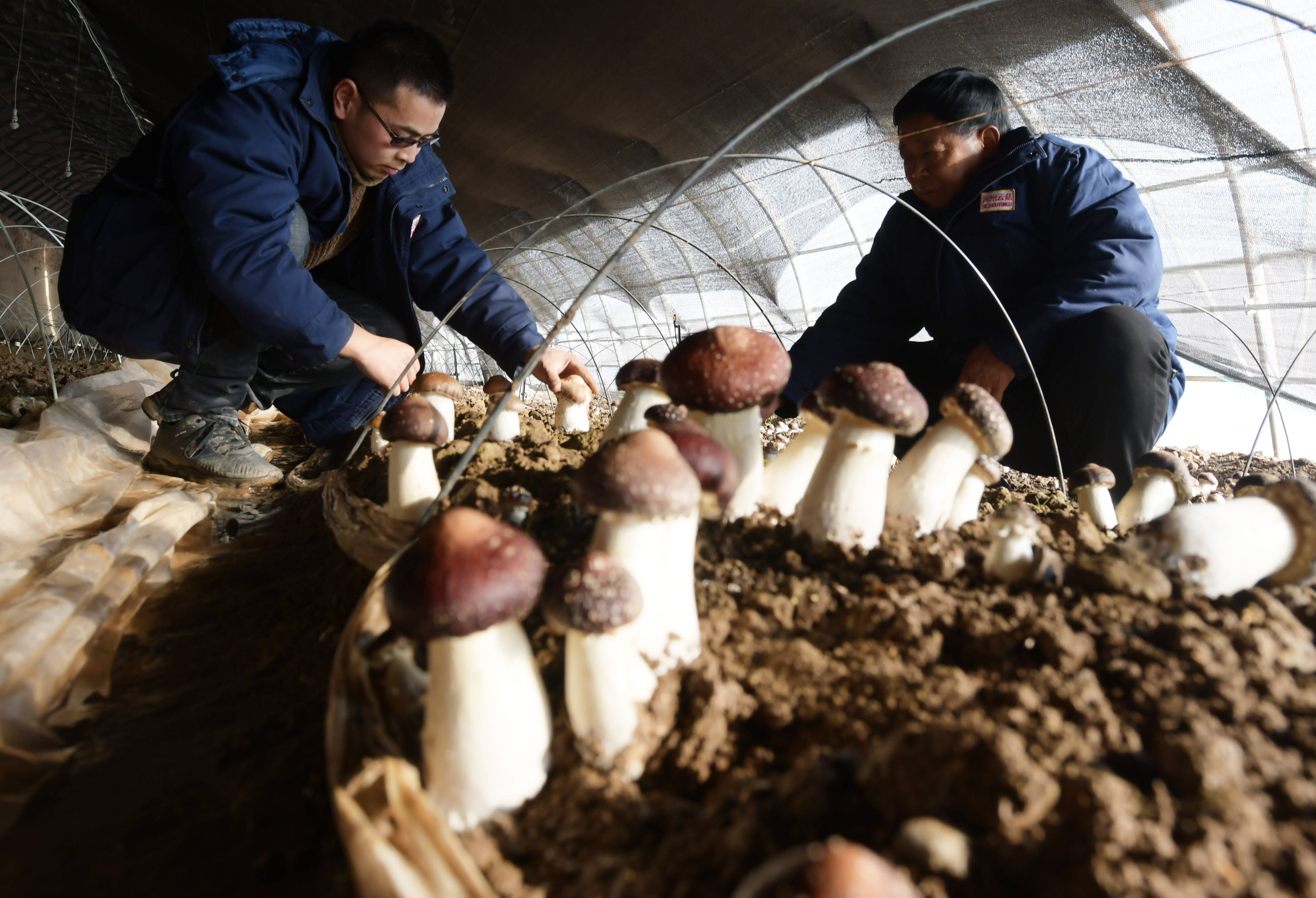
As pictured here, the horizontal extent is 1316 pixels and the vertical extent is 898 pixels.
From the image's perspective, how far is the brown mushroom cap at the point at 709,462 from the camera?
1.40m

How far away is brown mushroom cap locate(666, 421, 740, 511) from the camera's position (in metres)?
1.40

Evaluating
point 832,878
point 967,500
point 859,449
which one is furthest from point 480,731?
point 967,500

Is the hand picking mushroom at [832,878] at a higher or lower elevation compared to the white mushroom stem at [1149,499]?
lower

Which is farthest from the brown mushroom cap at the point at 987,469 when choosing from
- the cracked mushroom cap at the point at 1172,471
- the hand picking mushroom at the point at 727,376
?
the cracked mushroom cap at the point at 1172,471

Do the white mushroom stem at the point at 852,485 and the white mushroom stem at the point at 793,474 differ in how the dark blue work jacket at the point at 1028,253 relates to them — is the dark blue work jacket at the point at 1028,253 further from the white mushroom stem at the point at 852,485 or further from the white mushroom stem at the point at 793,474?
the white mushroom stem at the point at 852,485

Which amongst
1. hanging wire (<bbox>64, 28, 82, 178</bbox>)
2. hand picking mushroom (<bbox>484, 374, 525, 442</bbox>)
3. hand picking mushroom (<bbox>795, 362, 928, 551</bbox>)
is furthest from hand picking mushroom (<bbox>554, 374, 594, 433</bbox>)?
hanging wire (<bbox>64, 28, 82, 178</bbox>)

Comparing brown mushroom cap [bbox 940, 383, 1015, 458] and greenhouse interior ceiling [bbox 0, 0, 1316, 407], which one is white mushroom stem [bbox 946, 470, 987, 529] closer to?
brown mushroom cap [bbox 940, 383, 1015, 458]

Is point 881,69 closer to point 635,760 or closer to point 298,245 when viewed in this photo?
point 298,245

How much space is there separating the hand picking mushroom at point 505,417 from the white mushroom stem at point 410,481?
576 mm

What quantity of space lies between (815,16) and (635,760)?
598cm

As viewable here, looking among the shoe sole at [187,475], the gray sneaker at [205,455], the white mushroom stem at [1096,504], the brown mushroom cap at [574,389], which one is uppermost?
the white mushroom stem at [1096,504]

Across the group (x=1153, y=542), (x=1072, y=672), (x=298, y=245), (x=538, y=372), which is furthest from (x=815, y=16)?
(x=1072, y=672)

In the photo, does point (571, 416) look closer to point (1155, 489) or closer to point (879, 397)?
point (879, 397)

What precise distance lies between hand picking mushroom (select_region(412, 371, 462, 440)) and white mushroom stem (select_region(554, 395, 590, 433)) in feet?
3.00
